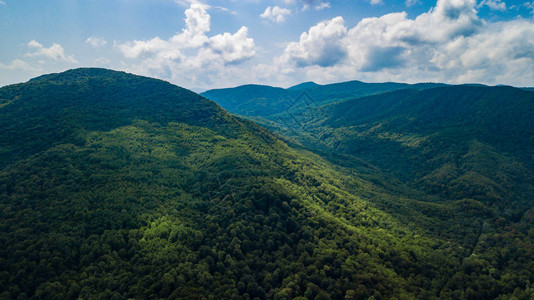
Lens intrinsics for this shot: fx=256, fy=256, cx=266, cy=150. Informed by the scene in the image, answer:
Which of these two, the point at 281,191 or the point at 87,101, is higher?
the point at 87,101

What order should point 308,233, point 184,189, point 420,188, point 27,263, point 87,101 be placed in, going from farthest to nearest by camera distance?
point 420,188 < point 87,101 < point 184,189 < point 308,233 < point 27,263

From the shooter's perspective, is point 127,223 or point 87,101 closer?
point 127,223

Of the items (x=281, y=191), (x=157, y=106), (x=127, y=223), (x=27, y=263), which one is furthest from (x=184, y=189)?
(x=157, y=106)

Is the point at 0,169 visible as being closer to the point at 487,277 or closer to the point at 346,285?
the point at 346,285

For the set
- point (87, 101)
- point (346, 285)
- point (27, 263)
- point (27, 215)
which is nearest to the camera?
point (27, 263)

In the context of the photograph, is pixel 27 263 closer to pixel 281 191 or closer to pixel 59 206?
pixel 59 206

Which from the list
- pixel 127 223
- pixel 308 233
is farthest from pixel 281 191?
pixel 127 223

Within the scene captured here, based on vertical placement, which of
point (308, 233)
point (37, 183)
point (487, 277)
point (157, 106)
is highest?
point (157, 106)
